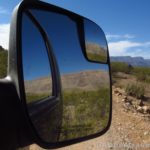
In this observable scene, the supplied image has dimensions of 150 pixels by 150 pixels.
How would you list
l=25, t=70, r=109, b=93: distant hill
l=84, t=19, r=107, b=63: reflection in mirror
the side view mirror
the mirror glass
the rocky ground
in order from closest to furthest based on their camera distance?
the side view mirror, the mirror glass, l=25, t=70, r=109, b=93: distant hill, l=84, t=19, r=107, b=63: reflection in mirror, the rocky ground

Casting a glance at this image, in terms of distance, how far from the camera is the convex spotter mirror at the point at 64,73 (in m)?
1.84

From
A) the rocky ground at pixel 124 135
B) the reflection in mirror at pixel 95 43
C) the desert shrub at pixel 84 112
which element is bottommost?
the rocky ground at pixel 124 135

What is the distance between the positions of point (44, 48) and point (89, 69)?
Answer: 28 cm

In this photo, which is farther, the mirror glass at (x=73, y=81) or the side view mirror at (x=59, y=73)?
the mirror glass at (x=73, y=81)

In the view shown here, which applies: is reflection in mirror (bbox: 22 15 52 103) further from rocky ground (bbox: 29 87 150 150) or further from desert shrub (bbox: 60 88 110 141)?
rocky ground (bbox: 29 87 150 150)

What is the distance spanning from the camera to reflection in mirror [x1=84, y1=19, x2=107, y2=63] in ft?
7.35

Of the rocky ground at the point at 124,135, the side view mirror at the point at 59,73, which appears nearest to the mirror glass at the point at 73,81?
the side view mirror at the point at 59,73

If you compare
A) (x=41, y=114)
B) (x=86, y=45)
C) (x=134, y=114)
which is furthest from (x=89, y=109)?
(x=134, y=114)

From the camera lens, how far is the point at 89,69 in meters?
2.50

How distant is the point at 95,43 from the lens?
2.44 m

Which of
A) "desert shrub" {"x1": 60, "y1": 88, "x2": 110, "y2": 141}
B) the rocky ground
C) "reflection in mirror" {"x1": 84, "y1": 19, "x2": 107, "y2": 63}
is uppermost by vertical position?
"reflection in mirror" {"x1": 84, "y1": 19, "x2": 107, "y2": 63}

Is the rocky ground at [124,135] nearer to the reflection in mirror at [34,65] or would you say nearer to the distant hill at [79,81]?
the distant hill at [79,81]

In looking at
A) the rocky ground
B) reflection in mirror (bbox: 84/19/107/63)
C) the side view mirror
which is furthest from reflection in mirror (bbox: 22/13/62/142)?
the rocky ground

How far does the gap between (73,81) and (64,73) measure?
0.19m
